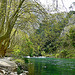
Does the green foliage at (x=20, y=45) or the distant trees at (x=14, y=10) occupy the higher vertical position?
the distant trees at (x=14, y=10)

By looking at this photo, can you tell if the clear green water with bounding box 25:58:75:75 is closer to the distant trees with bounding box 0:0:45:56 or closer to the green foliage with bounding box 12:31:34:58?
the green foliage with bounding box 12:31:34:58

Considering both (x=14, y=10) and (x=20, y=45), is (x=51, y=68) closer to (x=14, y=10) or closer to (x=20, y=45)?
(x=20, y=45)

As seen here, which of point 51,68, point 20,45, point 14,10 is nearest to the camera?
point 14,10

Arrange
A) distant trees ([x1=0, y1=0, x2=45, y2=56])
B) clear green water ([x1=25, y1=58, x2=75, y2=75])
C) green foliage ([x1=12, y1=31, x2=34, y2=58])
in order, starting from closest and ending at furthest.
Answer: distant trees ([x1=0, y1=0, x2=45, y2=56]) → clear green water ([x1=25, y1=58, x2=75, y2=75]) → green foliage ([x1=12, y1=31, x2=34, y2=58])

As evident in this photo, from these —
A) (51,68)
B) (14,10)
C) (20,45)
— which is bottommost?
(51,68)

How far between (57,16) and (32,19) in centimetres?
180

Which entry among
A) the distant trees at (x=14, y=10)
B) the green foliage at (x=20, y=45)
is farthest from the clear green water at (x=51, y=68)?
the distant trees at (x=14, y=10)

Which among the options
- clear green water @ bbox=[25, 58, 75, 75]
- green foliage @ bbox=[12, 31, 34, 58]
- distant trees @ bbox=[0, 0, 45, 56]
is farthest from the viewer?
green foliage @ bbox=[12, 31, 34, 58]

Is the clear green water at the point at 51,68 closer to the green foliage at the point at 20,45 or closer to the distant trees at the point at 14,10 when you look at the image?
the green foliage at the point at 20,45

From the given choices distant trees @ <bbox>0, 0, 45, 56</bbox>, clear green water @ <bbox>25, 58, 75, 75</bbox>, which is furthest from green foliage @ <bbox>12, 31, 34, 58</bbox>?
distant trees @ <bbox>0, 0, 45, 56</bbox>

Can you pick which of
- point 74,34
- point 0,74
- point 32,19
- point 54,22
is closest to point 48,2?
point 54,22

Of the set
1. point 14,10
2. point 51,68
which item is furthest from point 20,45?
point 14,10

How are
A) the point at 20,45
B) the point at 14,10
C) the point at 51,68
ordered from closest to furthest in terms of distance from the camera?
the point at 14,10
the point at 51,68
the point at 20,45

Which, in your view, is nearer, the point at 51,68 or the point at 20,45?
the point at 51,68
